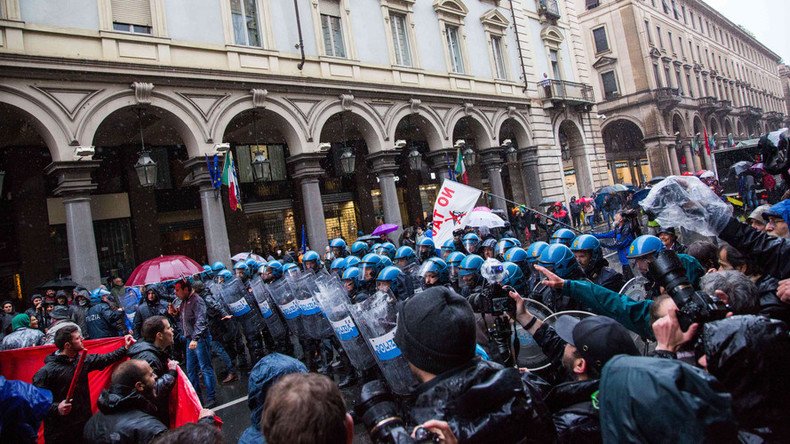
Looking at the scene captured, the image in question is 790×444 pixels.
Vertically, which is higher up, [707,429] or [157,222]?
[157,222]

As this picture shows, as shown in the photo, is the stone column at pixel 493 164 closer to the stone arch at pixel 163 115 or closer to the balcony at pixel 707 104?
the stone arch at pixel 163 115

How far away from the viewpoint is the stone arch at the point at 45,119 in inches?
396

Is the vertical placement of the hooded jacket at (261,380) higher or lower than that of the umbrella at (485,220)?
lower

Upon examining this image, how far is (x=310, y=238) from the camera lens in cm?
1462

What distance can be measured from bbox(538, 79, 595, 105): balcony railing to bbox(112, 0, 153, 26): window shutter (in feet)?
54.4

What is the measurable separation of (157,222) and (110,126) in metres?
3.25

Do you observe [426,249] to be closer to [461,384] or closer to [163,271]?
[163,271]

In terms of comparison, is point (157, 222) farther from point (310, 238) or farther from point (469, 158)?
point (469, 158)

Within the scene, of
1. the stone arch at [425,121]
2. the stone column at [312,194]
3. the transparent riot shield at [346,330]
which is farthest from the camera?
the stone arch at [425,121]

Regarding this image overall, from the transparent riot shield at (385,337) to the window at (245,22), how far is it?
1172 centimetres

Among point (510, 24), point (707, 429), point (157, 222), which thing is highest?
point (510, 24)

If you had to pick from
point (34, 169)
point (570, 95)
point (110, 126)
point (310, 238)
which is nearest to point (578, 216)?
point (570, 95)

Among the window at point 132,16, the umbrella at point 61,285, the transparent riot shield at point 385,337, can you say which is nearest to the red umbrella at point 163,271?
the umbrella at point 61,285

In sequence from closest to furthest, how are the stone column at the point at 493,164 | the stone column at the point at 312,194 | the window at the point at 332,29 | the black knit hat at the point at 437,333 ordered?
the black knit hat at the point at 437,333
the stone column at the point at 312,194
the window at the point at 332,29
the stone column at the point at 493,164
